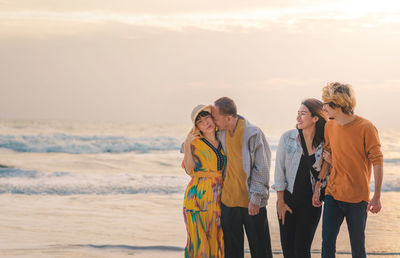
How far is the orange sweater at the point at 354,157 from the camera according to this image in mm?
3428

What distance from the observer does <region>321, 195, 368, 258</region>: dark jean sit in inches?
137

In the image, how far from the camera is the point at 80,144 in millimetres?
29125

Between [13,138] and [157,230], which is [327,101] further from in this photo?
[13,138]

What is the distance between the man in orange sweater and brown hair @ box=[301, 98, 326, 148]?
0.18 meters

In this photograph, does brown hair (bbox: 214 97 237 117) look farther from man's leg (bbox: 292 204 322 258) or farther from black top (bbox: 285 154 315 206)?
man's leg (bbox: 292 204 322 258)

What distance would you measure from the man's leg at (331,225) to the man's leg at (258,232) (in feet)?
1.53

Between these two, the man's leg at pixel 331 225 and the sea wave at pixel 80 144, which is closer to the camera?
the man's leg at pixel 331 225

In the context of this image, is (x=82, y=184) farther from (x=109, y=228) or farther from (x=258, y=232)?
(x=258, y=232)

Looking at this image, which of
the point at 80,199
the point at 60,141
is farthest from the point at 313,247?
the point at 60,141

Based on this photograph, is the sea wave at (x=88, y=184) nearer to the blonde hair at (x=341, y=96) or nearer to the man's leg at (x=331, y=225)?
the man's leg at (x=331, y=225)

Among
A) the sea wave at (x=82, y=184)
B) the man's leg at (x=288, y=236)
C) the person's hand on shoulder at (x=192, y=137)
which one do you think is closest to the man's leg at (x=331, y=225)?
the man's leg at (x=288, y=236)

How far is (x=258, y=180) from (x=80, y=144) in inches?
1042

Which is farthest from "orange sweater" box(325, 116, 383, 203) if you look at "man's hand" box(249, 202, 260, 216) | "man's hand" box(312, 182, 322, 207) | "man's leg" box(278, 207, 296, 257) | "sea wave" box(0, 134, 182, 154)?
"sea wave" box(0, 134, 182, 154)

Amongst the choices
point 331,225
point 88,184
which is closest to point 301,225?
point 331,225
